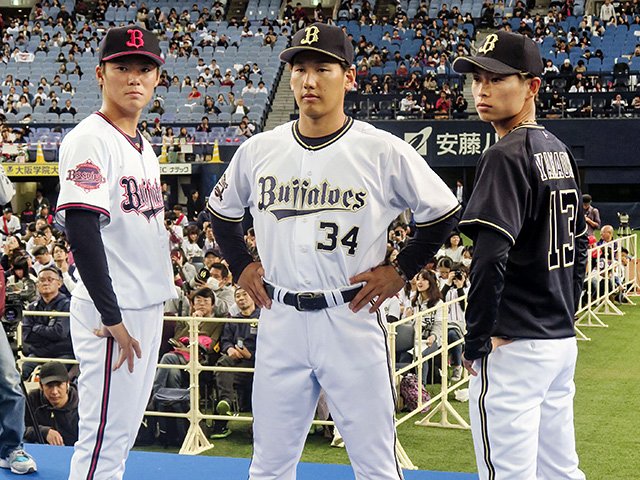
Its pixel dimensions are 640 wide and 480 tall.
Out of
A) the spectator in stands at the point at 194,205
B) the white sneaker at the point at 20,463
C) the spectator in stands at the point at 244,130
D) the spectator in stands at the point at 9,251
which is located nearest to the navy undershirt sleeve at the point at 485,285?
the white sneaker at the point at 20,463

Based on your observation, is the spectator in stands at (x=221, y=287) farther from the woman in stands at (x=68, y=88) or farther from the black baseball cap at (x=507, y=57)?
the woman in stands at (x=68, y=88)

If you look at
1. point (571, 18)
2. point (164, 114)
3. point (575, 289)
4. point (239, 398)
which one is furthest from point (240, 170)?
point (571, 18)

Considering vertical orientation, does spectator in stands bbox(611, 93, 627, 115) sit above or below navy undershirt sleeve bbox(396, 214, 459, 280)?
above

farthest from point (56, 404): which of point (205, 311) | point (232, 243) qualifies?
point (232, 243)

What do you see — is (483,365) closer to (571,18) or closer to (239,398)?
(239,398)

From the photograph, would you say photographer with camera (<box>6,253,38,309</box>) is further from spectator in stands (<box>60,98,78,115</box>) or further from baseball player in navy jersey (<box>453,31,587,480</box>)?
spectator in stands (<box>60,98,78,115</box>)

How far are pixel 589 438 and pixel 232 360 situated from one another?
2.64m

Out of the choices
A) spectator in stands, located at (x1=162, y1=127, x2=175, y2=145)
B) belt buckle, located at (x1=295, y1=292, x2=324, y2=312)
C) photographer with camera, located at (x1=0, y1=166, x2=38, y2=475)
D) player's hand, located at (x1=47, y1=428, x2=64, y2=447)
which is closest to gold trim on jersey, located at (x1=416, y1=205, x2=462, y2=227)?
belt buckle, located at (x1=295, y1=292, x2=324, y2=312)

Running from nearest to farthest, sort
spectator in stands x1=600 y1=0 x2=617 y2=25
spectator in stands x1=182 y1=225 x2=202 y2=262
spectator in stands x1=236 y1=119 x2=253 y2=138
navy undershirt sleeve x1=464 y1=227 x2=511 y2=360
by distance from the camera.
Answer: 1. navy undershirt sleeve x1=464 y1=227 x2=511 y2=360
2. spectator in stands x1=182 y1=225 x2=202 y2=262
3. spectator in stands x1=236 y1=119 x2=253 y2=138
4. spectator in stands x1=600 y1=0 x2=617 y2=25

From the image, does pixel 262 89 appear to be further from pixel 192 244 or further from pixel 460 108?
pixel 192 244

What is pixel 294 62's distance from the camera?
332 cm

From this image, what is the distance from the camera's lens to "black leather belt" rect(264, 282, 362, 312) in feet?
10.6

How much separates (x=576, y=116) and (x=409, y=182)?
62.9 ft

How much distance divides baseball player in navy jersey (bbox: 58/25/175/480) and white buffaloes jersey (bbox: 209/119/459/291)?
518mm
